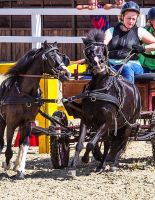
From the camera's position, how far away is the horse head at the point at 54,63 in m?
7.78

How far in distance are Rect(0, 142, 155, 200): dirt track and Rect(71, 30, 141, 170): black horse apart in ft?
0.90

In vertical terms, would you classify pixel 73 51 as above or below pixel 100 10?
below

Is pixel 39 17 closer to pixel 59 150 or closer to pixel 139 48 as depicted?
pixel 59 150

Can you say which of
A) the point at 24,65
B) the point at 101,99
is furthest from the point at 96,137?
the point at 24,65

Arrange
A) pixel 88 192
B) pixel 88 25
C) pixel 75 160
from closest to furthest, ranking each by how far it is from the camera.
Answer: pixel 88 192 < pixel 75 160 < pixel 88 25

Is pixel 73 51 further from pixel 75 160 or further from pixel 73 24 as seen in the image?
pixel 75 160

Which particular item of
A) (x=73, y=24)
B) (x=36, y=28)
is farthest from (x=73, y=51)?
(x=36, y=28)

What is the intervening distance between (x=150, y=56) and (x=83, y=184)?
2286mm

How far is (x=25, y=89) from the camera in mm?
8031

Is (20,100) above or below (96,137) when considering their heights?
above

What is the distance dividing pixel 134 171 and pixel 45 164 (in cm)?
139

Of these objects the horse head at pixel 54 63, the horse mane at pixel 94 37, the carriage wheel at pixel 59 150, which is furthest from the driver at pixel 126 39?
the carriage wheel at pixel 59 150

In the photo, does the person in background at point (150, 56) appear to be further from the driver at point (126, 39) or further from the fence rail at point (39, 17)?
the fence rail at point (39, 17)

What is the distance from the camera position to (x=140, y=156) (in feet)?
32.6
